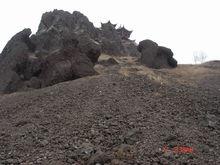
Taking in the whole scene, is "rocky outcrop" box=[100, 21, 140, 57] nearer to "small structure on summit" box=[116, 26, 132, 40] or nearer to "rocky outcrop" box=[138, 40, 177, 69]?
"small structure on summit" box=[116, 26, 132, 40]

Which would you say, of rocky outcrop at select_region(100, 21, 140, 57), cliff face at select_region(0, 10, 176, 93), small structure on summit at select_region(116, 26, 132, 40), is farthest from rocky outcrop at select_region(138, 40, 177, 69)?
small structure on summit at select_region(116, 26, 132, 40)

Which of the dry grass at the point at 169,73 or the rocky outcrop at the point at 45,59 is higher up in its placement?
the rocky outcrop at the point at 45,59

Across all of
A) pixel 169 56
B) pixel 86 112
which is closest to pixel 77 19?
pixel 169 56

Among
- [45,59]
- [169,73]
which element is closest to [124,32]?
[169,73]

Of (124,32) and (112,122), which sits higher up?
(124,32)

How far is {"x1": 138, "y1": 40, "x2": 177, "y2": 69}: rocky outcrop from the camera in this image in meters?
27.7

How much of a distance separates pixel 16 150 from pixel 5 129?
6.90 feet

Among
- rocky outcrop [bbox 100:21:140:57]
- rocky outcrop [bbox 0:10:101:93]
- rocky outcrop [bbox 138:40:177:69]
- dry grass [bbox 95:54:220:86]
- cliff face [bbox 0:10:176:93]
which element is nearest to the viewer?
dry grass [bbox 95:54:220:86]

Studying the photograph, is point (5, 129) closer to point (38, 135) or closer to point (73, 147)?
point (38, 135)

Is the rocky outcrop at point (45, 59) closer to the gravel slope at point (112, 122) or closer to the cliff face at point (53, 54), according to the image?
the cliff face at point (53, 54)

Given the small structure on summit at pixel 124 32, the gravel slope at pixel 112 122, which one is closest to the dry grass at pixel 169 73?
the gravel slope at pixel 112 122

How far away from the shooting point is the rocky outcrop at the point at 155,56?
27.7m

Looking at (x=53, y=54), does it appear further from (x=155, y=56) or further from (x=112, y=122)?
(x=112, y=122)

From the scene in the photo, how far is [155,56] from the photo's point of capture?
1099 inches
